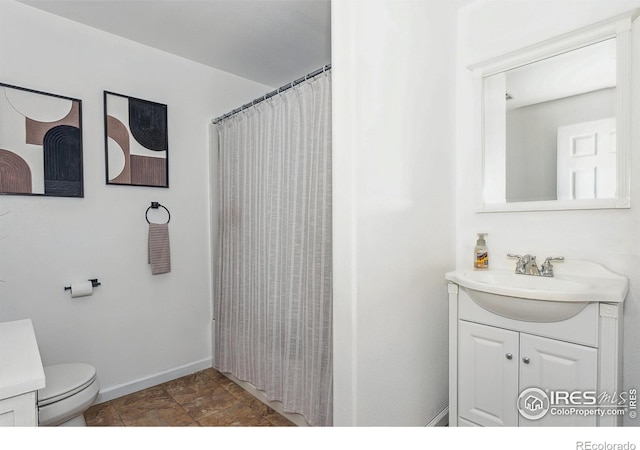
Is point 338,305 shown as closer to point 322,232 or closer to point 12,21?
point 322,232

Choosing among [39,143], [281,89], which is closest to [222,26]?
[281,89]

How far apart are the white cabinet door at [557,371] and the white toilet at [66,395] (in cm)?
201

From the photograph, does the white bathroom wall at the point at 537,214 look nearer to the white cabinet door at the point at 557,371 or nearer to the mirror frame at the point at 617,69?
the mirror frame at the point at 617,69

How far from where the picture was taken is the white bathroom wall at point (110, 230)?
6.21 ft

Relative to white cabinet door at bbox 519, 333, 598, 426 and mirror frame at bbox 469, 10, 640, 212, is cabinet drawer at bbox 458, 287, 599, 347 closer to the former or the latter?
white cabinet door at bbox 519, 333, 598, 426

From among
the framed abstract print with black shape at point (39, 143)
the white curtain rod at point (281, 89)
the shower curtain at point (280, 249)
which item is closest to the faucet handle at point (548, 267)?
the shower curtain at point (280, 249)

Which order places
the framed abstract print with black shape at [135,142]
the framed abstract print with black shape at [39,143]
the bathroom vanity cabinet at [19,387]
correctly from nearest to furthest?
the bathroom vanity cabinet at [19,387], the framed abstract print with black shape at [39,143], the framed abstract print with black shape at [135,142]

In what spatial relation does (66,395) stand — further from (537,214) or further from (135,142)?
(537,214)

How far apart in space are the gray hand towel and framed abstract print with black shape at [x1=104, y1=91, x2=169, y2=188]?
0.31 m

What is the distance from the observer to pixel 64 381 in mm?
1608

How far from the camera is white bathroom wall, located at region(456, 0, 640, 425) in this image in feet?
4.75

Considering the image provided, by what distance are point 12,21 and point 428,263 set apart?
2650mm
